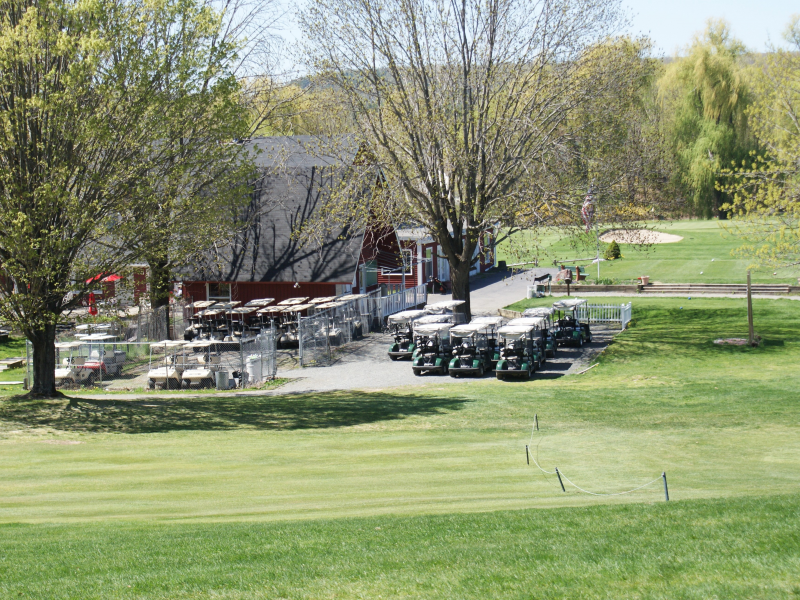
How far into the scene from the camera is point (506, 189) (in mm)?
32156

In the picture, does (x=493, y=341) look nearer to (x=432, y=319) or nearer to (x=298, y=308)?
(x=432, y=319)

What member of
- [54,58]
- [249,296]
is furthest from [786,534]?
[249,296]

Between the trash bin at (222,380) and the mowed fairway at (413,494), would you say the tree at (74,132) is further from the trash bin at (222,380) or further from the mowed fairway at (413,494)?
the trash bin at (222,380)

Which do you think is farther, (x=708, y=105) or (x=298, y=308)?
(x=708, y=105)

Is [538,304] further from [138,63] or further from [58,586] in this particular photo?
[58,586]

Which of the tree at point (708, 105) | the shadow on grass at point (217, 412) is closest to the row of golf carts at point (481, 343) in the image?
the shadow on grass at point (217, 412)

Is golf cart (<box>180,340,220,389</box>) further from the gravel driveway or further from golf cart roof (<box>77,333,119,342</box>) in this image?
golf cart roof (<box>77,333,119,342</box>)

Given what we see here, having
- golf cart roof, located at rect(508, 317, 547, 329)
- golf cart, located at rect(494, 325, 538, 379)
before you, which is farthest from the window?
golf cart, located at rect(494, 325, 538, 379)

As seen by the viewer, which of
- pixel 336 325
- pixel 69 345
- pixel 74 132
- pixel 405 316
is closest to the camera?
pixel 74 132

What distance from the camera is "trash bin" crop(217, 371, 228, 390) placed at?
2562 cm

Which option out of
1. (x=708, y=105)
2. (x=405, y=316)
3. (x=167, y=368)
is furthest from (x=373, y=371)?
(x=708, y=105)

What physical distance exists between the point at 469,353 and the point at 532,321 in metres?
2.66

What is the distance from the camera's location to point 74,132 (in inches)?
733

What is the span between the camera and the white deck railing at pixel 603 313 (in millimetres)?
35906
